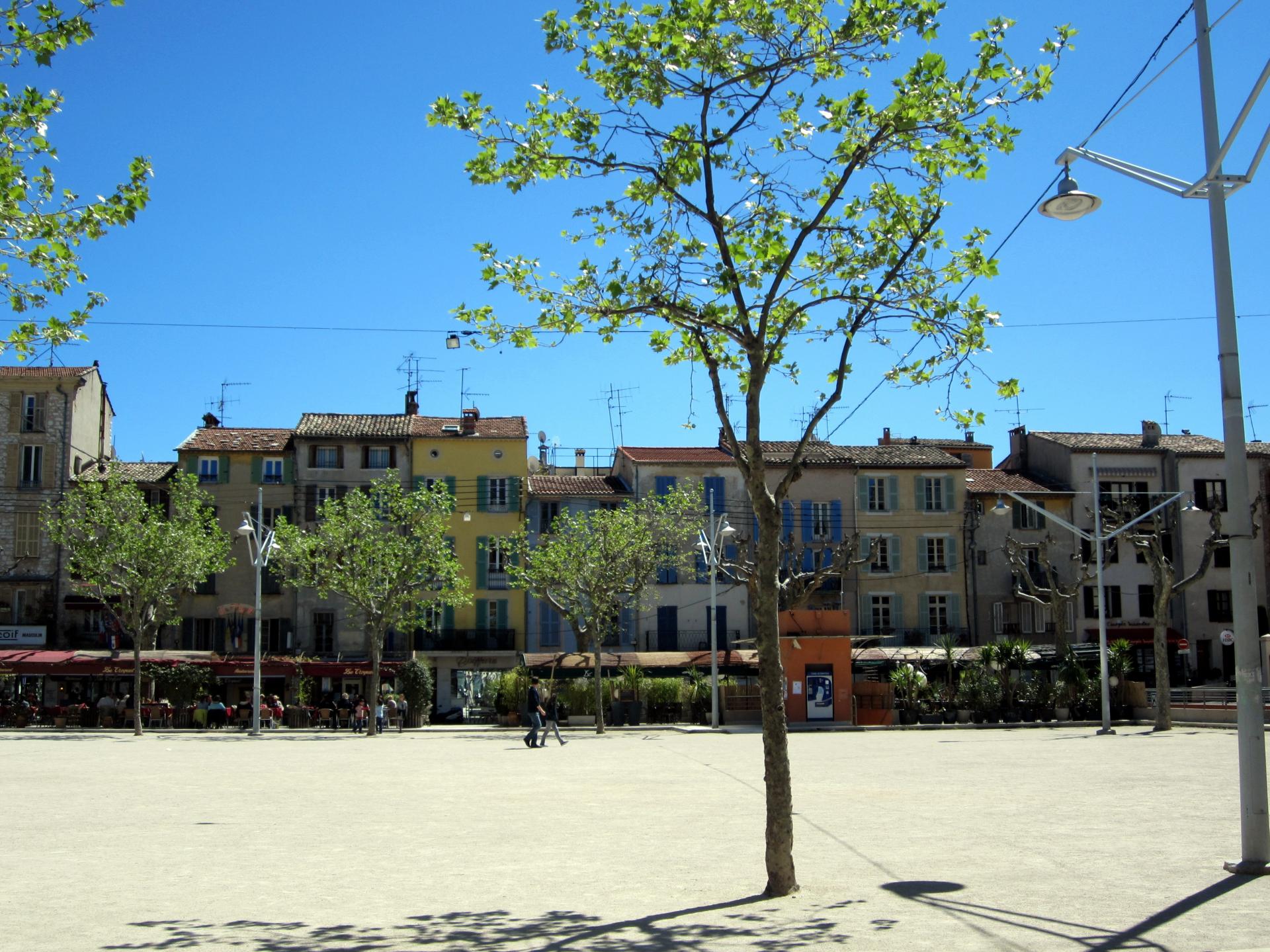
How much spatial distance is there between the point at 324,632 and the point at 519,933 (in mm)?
51279

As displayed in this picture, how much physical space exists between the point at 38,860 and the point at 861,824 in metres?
8.17

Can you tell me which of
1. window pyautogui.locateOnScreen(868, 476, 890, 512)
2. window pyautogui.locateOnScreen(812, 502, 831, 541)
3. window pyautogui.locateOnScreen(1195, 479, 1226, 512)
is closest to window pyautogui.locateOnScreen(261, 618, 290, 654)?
window pyautogui.locateOnScreen(812, 502, 831, 541)

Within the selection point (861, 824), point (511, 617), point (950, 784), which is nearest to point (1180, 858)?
point (861, 824)

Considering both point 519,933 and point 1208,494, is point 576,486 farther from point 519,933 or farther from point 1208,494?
point 519,933

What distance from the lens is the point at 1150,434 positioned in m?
62.2

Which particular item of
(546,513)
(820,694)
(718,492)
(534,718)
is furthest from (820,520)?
(534,718)

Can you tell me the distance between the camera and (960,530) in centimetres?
6103

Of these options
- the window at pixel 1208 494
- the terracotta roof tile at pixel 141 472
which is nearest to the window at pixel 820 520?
the window at pixel 1208 494

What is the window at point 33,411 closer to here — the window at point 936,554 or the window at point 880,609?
the window at point 880,609

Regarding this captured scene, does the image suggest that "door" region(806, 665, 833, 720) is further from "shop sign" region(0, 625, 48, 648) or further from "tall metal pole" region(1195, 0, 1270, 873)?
"shop sign" region(0, 625, 48, 648)

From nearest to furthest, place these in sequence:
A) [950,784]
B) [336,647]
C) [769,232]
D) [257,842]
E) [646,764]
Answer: [769,232] → [257,842] → [950,784] → [646,764] → [336,647]

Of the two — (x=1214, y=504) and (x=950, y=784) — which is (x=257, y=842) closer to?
(x=950, y=784)

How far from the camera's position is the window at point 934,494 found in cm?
6119

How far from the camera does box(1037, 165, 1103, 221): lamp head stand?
1181 centimetres
